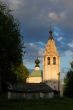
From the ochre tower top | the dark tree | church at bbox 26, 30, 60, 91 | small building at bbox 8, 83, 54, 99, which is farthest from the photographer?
the ochre tower top

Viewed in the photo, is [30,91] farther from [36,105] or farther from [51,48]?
[36,105]

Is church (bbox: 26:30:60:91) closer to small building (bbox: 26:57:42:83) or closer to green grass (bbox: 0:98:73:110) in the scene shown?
small building (bbox: 26:57:42:83)

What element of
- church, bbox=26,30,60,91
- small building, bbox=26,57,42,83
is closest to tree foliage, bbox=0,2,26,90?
church, bbox=26,30,60,91

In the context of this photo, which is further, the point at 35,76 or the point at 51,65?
the point at 35,76

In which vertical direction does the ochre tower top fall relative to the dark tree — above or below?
A: above

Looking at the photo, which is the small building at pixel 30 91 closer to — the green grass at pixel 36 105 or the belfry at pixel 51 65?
the belfry at pixel 51 65

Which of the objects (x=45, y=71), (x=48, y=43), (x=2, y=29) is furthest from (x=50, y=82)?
(x=2, y=29)

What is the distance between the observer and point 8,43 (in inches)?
1881

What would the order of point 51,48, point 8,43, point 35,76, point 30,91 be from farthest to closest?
1. point 35,76
2. point 51,48
3. point 30,91
4. point 8,43

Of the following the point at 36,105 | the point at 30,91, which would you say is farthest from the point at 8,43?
the point at 30,91

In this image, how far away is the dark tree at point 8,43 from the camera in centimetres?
4709

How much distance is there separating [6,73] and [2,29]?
9.01 m

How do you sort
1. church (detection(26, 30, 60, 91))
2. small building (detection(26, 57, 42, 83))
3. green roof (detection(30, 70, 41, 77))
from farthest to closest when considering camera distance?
green roof (detection(30, 70, 41, 77)), small building (detection(26, 57, 42, 83)), church (detection(26, 30, 60, 91))

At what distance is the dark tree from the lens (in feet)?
155
